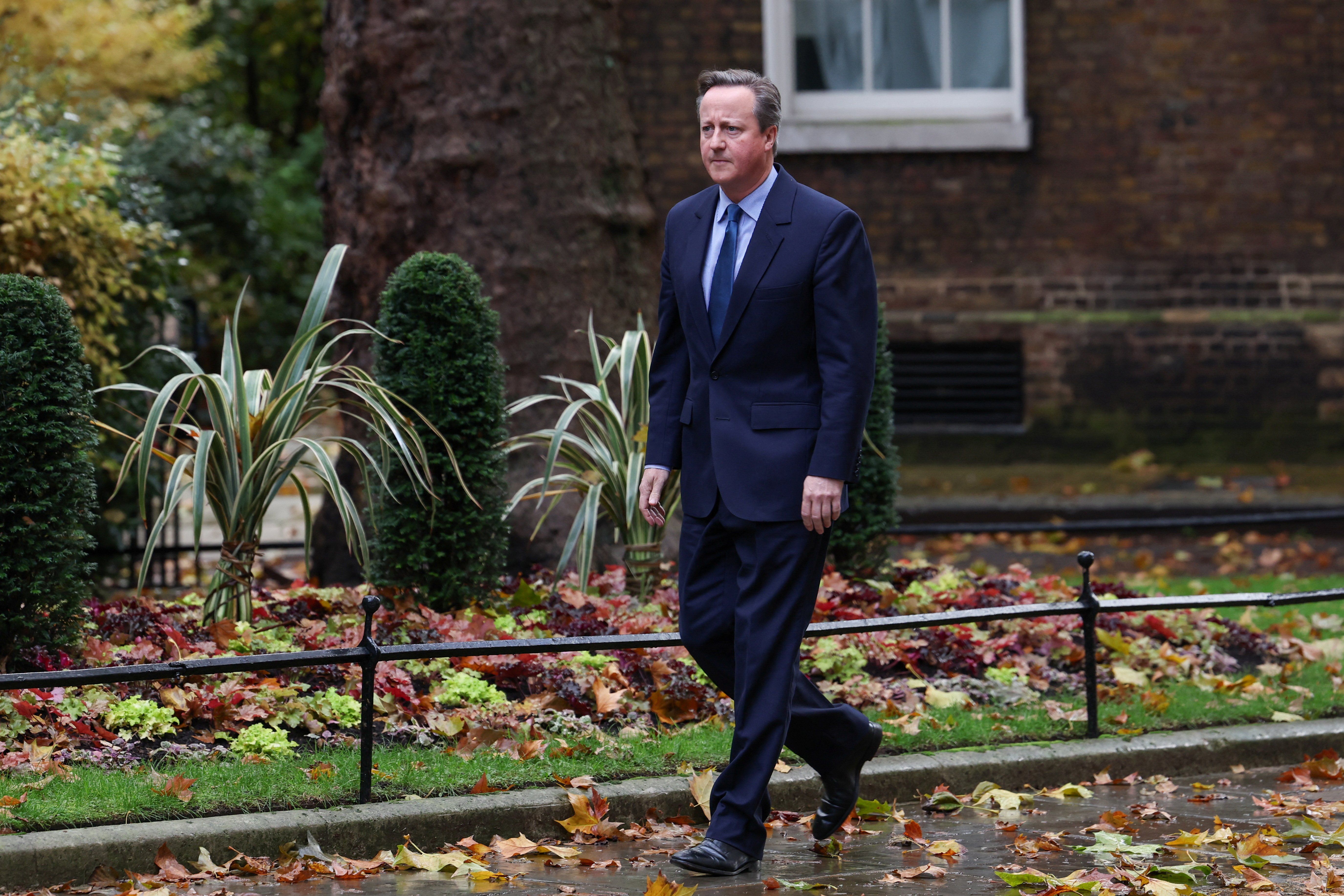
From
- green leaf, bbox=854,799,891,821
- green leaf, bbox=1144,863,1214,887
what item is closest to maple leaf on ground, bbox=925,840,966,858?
green leaf, bbox=854,799,891,821

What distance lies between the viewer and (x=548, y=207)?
7.70 metres

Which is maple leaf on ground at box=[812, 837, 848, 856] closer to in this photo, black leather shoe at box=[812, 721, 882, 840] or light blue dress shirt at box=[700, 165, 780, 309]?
black leather shoe at box=[812, 721, 882, 840]

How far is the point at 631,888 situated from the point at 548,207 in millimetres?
4381

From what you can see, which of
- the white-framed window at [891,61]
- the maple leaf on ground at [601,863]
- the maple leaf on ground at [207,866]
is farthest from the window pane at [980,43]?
the maple leaf on ground at [207,866]

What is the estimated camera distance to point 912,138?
12586 mm

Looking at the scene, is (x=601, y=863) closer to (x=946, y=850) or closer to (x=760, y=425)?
(x=946, y=850)

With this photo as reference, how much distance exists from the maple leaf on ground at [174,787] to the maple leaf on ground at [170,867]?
0.21 m

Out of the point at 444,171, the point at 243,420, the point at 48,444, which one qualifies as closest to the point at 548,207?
the point at 444,171

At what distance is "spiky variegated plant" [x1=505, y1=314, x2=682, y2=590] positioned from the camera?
20.6 feet

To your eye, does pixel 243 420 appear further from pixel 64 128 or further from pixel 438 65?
pixel 64 128

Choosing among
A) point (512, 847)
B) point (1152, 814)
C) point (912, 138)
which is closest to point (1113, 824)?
point (1152, 814)

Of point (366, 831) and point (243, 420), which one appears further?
point (243, 420)

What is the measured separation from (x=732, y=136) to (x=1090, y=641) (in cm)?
243

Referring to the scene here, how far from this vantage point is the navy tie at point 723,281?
4.20 m
